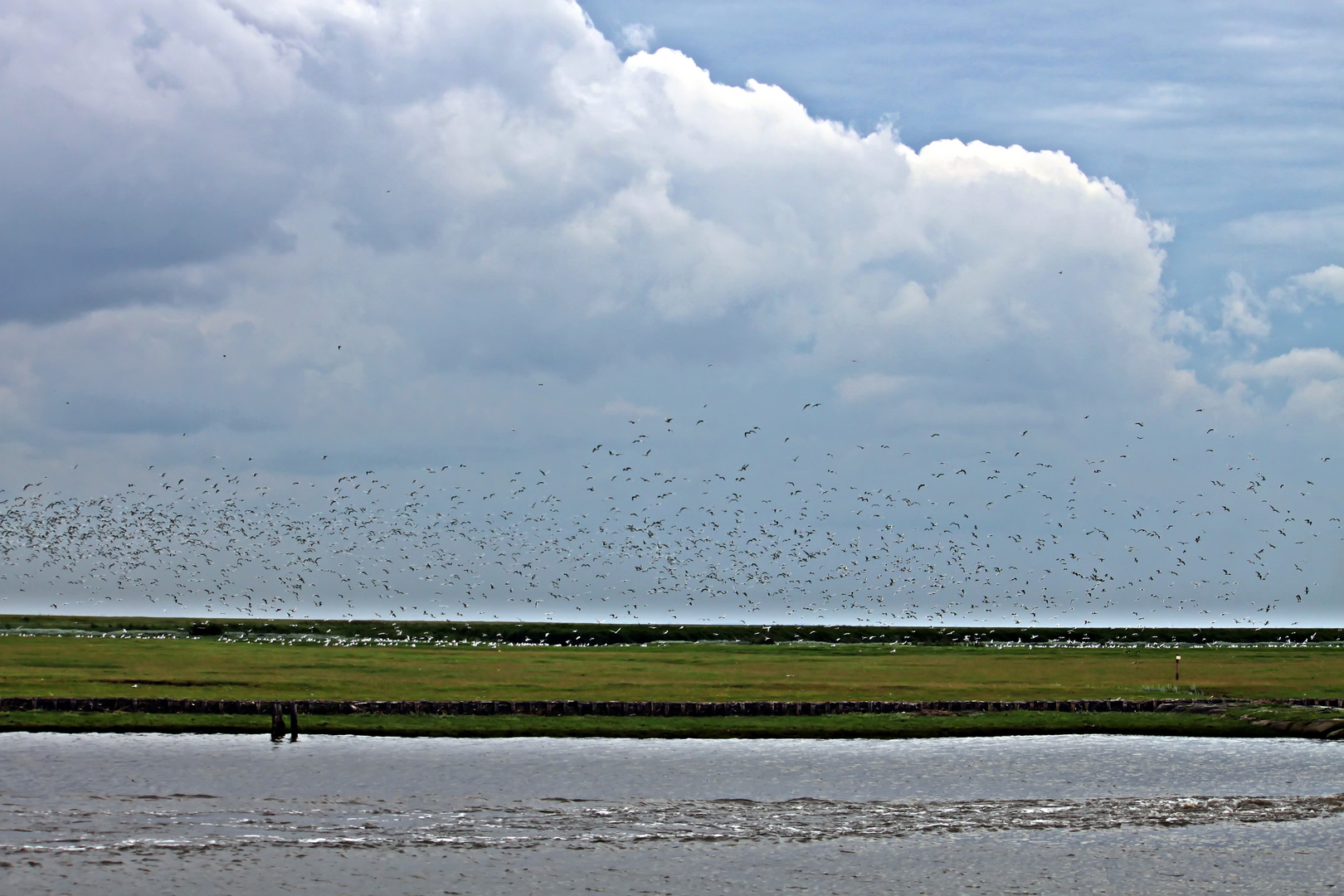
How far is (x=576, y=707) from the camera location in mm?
58281

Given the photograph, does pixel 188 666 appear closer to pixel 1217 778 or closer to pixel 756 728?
pixel 756 728

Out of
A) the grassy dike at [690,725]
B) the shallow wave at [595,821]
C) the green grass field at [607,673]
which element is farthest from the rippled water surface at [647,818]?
the green grass field at [607,673]

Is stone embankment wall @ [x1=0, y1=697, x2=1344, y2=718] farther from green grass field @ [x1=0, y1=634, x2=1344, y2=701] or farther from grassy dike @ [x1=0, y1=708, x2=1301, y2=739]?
green grass field @ [x1=0, y1=634, x2=1344, y2=701]

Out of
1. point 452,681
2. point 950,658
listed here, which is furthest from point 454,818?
point 950,658

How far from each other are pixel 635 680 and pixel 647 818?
42.0 meters

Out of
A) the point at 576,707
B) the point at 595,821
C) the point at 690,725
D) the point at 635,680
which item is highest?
the point at 635,680

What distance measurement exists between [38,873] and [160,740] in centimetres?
2331

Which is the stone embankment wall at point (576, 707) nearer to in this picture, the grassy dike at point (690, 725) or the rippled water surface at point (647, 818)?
the grassy dike at point (690, 725)

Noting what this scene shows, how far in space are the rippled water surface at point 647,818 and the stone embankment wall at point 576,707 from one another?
173 inches

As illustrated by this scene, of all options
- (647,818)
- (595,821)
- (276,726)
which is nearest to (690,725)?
(276,726)

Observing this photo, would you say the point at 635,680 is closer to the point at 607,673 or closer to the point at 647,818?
the point at 607,673

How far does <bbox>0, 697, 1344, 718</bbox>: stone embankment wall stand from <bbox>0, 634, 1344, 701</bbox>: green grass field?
17.8 ft

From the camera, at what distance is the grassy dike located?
173 ft

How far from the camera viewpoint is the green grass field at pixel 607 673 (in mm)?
67250
